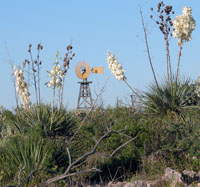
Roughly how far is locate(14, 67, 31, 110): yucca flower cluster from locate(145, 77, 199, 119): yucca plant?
10.9ft

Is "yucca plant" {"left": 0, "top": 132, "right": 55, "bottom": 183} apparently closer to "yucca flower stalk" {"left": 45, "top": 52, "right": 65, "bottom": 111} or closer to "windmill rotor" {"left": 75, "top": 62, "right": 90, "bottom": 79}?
"yucca flower stalk" {"left": 45, "top": 52, "right": 65, "bottom": 111}

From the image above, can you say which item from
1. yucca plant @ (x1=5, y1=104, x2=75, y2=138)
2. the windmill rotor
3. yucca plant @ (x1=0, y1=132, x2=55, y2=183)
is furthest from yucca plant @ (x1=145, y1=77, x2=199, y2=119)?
the windmill rotor

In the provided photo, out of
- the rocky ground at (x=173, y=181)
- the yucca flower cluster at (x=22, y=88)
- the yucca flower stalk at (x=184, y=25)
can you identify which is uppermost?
the yucca flower stalk at (x=184, y=25)

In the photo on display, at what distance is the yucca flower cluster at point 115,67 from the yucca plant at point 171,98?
914mm

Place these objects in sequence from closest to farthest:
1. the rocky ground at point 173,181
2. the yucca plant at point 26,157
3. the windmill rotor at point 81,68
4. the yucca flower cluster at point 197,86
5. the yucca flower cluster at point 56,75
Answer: the rocky ground at point 173,181, the yucca plant at point 26,157, the yucca flower cluster at point 56,75, the yucca flower cluster at point 197,86, the windmill rotor at point 81,68

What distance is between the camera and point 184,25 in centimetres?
1251

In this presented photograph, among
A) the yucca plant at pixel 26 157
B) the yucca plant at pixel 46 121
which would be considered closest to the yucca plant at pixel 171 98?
the yucca plant at pixel 46 121

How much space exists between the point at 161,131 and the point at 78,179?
8.92 feet

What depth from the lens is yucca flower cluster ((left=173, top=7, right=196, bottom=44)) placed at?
12.5 metres

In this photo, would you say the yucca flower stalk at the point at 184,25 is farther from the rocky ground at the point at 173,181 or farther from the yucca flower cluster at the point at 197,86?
the rocky ground at the point at 173,181

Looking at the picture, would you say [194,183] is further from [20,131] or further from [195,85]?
[195,85]

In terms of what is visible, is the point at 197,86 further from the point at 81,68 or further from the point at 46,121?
the point at 81,68

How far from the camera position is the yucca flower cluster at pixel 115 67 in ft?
41.2

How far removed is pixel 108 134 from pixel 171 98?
5.60 m
